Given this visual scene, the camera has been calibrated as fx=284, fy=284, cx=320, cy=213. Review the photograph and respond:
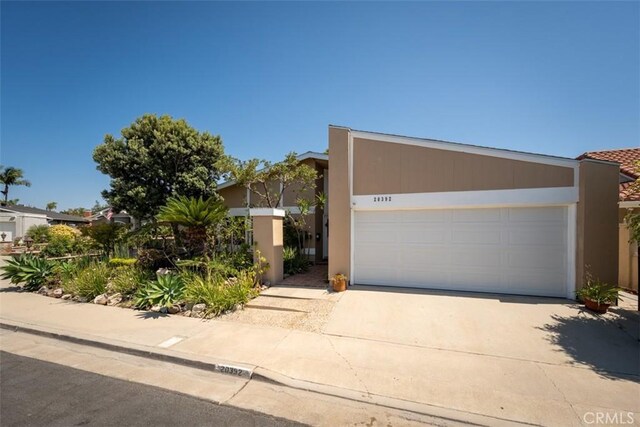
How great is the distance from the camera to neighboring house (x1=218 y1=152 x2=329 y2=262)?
1367cm

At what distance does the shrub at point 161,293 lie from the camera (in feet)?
23.7

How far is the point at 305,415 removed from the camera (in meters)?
3.47

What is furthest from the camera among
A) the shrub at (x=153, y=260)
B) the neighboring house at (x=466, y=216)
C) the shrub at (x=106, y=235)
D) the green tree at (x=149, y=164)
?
the green tree at (x=149, y=164)

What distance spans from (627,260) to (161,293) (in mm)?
14128

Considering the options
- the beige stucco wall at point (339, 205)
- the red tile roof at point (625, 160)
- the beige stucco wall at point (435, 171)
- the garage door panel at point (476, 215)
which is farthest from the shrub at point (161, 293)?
the red tile roof at point (625, 160)

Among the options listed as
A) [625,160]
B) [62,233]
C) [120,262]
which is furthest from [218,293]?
[62,233]

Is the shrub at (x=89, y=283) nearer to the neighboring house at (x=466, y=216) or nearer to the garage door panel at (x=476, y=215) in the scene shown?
the neighboring house at (x=466, y=216)

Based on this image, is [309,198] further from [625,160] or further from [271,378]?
[625,160]

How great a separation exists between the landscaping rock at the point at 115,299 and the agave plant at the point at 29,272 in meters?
3.82

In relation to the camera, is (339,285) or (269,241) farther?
(269,241)

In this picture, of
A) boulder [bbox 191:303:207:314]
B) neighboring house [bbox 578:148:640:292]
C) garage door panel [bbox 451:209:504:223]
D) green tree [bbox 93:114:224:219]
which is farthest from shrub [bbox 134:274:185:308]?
neighboring house [bbox 578:148:640:292]

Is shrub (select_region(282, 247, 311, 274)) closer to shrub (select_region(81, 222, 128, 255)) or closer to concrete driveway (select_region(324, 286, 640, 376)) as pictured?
concrete driveway (select_region(324, 286, 640, 376))

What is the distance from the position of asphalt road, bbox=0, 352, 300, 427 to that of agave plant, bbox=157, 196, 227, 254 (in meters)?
4.77

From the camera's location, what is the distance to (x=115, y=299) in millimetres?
7988
